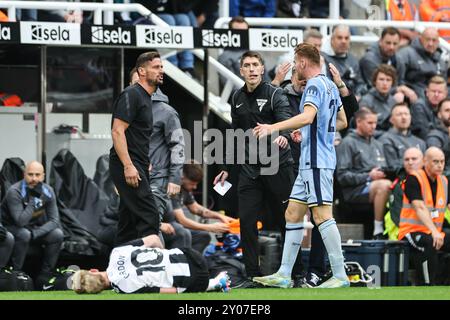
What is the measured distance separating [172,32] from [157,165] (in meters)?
3.12

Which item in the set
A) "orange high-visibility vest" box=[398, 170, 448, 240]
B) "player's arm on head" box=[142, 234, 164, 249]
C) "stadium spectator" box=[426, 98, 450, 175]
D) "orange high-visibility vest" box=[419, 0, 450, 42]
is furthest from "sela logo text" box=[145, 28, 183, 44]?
"orange high-visibility vest" box=[419, 0, 450, 42]

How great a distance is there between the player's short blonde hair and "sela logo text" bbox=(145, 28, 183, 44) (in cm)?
481

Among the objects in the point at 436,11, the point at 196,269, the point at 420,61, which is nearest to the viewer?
the point at 196,269

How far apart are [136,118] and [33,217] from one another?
10.1 feet

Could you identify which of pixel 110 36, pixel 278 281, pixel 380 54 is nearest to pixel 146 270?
pixel 278 281

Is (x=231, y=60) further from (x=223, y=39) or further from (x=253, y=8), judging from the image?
(x=253, y=8)

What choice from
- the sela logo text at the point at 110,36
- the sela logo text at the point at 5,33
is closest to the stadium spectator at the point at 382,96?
the sela logo text at the point at 110,36

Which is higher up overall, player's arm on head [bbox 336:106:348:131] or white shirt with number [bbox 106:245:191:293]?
player's arm on head [bbox 336:106:348:131]

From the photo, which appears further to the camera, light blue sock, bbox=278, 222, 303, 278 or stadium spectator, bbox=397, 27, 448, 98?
stadium spectator, bbox=397, 27, 448, 98

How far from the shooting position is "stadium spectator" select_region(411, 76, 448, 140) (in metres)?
17.7

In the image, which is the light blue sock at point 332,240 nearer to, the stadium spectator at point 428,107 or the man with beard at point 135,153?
the man with beard at point 135,153

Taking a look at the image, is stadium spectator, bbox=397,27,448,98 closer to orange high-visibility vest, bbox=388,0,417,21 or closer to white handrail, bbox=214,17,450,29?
white handrail, bbox=214,17,450,29

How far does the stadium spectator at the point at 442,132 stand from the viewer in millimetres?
17094

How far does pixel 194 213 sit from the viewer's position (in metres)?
15.6
